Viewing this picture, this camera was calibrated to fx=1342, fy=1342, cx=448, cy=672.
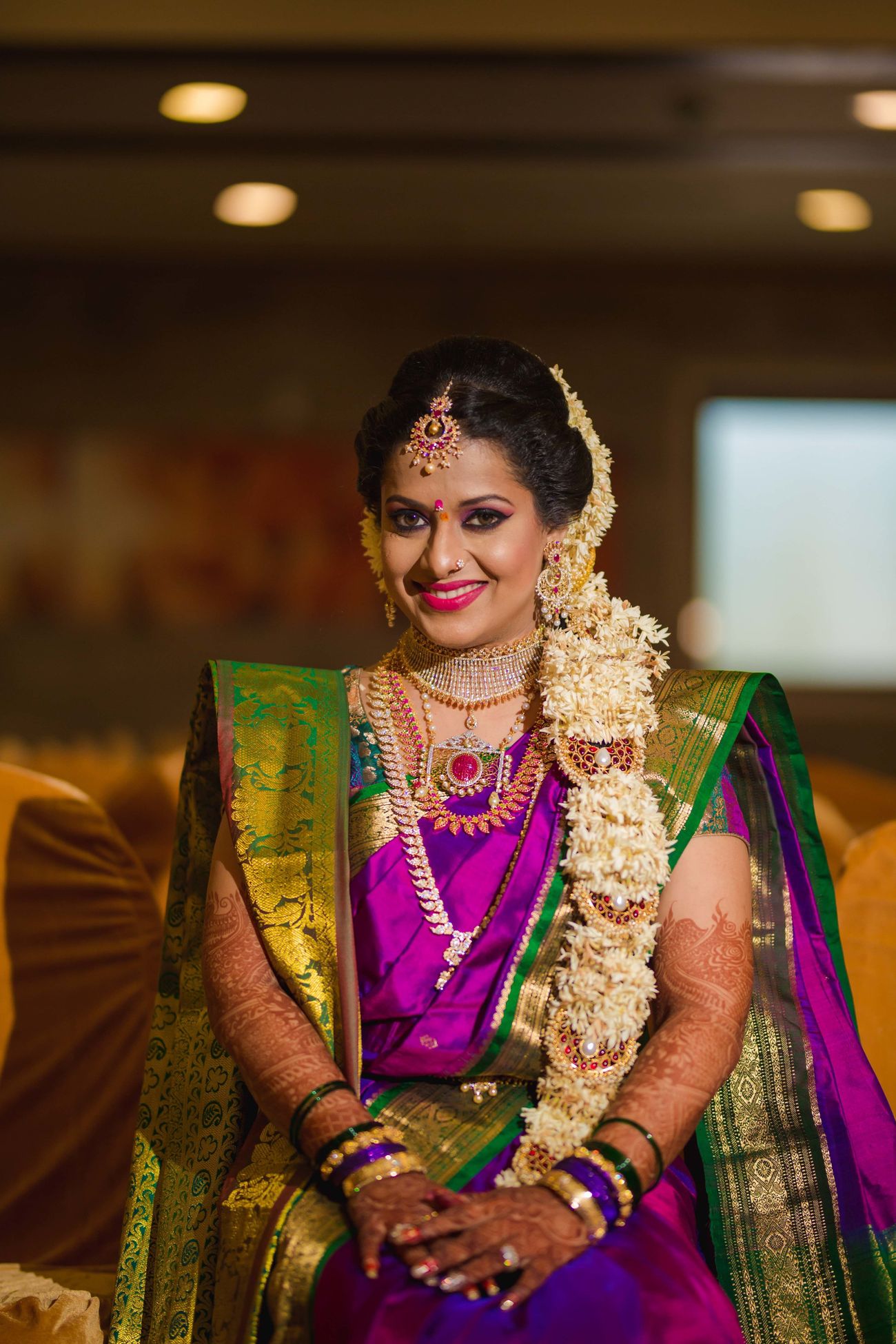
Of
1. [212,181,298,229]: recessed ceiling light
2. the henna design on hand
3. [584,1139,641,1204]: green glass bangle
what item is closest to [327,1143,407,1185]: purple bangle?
the henna design on hand

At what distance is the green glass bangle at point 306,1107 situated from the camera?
1.56m

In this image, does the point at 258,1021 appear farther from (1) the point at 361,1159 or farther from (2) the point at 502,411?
(2) the point at 502,411

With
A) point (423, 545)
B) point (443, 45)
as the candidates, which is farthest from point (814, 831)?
point (443, 45)

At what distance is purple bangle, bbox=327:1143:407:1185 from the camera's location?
4.86ft

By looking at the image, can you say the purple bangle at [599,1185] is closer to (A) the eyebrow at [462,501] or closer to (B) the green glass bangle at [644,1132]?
(B) the green glass bangle at [644,1132]

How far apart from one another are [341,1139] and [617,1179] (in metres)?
0.31

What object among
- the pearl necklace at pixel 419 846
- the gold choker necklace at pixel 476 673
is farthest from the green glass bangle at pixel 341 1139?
the gold choker necklace at pixel 476 673

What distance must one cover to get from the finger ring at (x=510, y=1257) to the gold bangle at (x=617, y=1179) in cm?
14

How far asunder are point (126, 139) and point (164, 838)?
4.09 metres

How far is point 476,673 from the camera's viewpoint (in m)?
1.86

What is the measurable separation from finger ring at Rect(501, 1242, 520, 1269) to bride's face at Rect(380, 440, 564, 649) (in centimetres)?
77

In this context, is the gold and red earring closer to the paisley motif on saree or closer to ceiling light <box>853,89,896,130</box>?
the paisley motif on saree

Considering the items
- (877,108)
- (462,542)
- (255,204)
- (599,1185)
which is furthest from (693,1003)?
(255,204)

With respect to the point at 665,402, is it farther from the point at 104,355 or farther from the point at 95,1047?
the point at 95,1047
